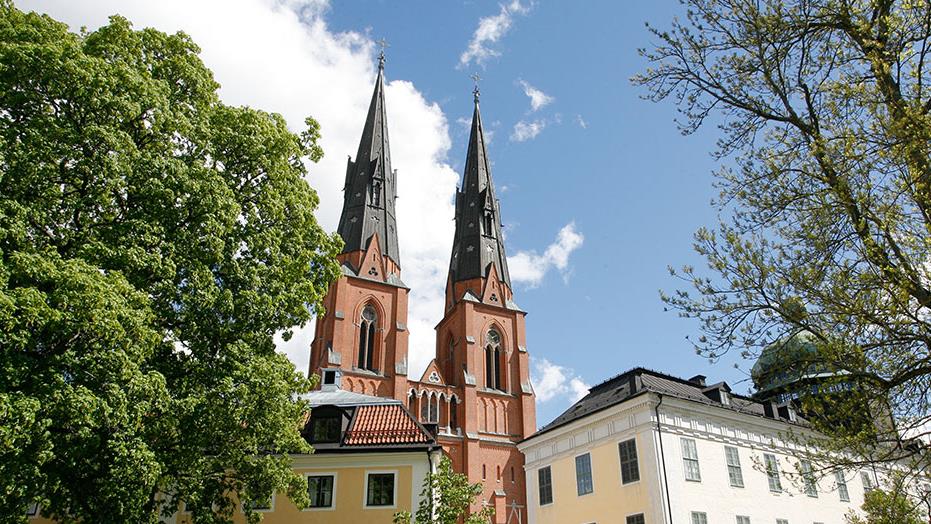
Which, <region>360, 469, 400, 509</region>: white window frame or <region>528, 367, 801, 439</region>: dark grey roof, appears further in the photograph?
<region>528, 367, 801, 439</region>: dark grey roof

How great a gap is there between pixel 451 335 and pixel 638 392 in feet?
94.4

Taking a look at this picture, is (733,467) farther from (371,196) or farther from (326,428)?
Answer: (371,196)

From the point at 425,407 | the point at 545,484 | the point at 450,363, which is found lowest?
the point at 545,484

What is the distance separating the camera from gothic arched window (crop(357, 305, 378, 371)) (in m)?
45.8

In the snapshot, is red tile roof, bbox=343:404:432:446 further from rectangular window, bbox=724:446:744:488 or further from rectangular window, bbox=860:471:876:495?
rectangular window, bbox=860:471:876:495

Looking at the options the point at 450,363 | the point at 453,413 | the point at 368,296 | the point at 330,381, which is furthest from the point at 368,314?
the point at 330,381

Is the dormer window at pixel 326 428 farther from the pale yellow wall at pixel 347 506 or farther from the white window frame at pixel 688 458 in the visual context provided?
the white window frame at pixel 688 458

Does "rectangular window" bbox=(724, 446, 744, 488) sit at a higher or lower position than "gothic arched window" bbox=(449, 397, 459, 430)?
Result: lower

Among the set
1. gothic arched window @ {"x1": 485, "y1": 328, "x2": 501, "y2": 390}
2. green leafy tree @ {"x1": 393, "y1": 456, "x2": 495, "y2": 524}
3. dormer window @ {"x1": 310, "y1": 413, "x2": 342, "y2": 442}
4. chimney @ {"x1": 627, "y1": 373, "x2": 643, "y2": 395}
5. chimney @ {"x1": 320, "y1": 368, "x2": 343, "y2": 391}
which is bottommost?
green leafy tree @ {"x1": 393, "y1": 456, "x2": 495, "y2": 524}

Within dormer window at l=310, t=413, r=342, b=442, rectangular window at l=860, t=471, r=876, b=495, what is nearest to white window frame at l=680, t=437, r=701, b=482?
rectangular window at l=860, t=471, r=876, b=495

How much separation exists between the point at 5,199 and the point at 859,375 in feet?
44.5

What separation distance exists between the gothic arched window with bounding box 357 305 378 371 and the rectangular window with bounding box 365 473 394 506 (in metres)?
25.0

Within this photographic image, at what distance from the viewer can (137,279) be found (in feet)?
42.1

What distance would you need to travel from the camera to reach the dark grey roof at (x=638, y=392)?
26.1 meters
